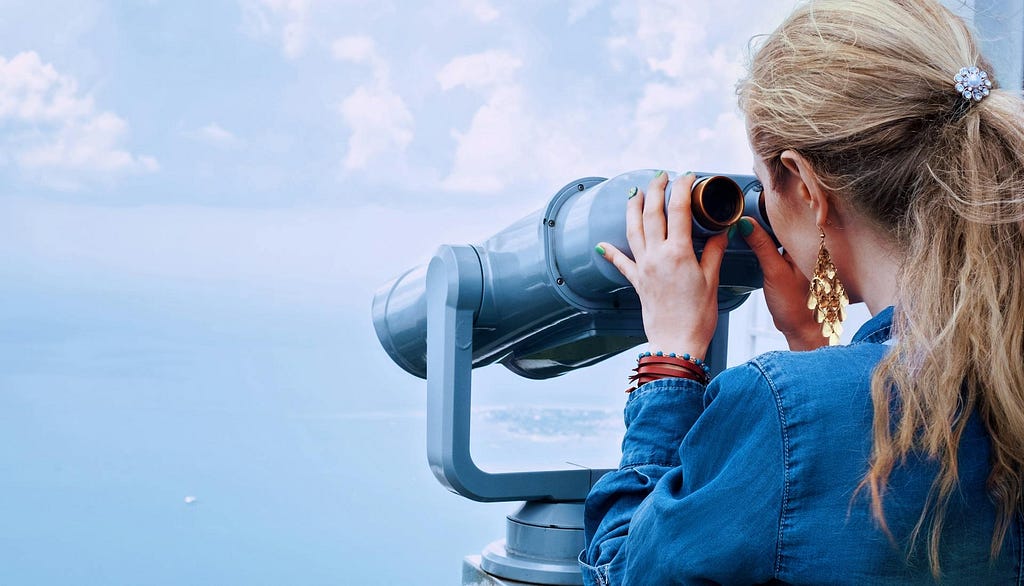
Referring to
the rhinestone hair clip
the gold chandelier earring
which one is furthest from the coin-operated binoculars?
the rhinestone hair clip

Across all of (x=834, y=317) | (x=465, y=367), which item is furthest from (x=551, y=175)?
(x=834, y=317)

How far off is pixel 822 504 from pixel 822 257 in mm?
201

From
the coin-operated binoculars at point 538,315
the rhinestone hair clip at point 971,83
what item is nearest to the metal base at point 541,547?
the coin-operated binoculars at point 538,315

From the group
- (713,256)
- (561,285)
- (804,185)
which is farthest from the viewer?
(561,285)

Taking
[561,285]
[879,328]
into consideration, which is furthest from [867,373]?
[561,285]

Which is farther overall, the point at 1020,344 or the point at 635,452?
the point at 635,452

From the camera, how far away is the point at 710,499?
0.59m

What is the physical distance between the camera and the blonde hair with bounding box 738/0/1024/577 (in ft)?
1.87

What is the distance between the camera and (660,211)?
0.79m

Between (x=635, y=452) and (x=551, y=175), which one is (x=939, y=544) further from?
(x=551, y=175)

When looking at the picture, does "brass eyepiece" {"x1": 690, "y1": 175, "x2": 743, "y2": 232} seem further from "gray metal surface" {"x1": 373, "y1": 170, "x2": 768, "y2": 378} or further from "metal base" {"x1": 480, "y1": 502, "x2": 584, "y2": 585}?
"metal base" {"x1": 480, "y1": 502, "x2": 584, "y2": 585}

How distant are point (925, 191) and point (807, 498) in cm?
20

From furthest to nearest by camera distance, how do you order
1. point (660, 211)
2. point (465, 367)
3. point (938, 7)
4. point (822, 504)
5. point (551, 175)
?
point (551, 175) < point (465, 367) < point (660, 211) < point (938, 7) < point (822, 504)

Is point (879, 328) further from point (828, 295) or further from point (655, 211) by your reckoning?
point (655, 211)
